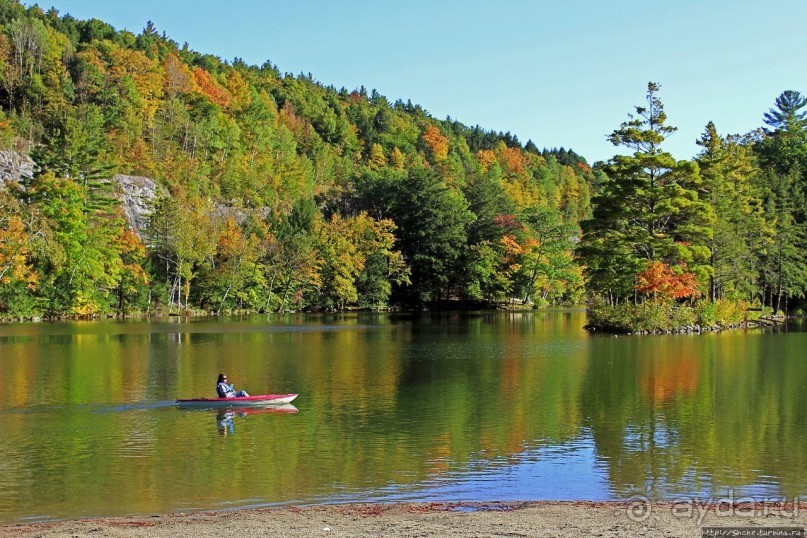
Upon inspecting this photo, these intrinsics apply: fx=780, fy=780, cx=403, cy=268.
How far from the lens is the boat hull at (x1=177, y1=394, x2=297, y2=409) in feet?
73.0

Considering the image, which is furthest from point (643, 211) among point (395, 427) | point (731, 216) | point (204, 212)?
point (204, 212)

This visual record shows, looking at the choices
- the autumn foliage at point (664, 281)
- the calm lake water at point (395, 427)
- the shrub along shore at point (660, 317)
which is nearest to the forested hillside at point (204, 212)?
the calm lake water at point (395, 427)

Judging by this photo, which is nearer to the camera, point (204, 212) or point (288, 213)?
point (204, 212)

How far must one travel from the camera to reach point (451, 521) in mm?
11227

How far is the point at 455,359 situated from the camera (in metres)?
34.9

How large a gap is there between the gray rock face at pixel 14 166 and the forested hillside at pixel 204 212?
138cm

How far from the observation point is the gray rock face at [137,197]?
7281 centimetres

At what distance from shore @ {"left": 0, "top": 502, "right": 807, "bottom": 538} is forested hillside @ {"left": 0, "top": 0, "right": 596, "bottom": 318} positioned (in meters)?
50.1

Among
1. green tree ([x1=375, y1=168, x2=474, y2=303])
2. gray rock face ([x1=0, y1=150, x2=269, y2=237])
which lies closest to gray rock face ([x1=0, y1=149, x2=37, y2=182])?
gray rock face ([x1=0, y1=150, x2=269, y2=237])

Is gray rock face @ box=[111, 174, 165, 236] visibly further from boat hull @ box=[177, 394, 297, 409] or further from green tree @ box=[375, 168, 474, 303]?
boat hull @ box=[177, 394, 297, 409]

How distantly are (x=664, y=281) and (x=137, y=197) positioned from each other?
49745 mm

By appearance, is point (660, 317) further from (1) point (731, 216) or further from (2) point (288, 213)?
(2) point (288, 213)

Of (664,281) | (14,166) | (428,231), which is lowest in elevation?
(664,281)

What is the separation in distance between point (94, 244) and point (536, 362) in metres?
42.9
